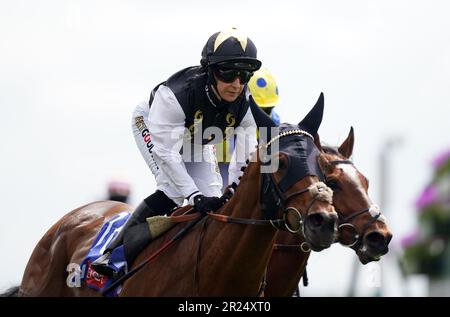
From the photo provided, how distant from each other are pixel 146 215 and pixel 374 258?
1.81 meters

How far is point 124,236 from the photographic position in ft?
29.7

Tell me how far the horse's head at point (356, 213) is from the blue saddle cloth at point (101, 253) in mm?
1727

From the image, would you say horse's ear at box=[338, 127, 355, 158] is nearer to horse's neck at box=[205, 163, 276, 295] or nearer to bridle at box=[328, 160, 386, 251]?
bridle at box=[328, 160, 386, 251]

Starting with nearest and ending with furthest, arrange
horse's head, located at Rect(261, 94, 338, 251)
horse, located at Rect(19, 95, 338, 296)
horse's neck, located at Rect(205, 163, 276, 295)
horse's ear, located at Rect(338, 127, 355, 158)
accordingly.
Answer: horse's head, located at Rect(261, 94, 338, 251) < horse, located at Rect(19, 95, 338, 296) < horse's neck, located at Rect(205, 163, 276, 295) < horse's ear, located at Rect(338, 127, 355, 158)

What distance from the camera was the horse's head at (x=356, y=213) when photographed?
8.66 meters

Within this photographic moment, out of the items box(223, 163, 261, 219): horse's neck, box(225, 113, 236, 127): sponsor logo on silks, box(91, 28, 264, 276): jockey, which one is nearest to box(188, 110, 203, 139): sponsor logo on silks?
box(91, 28, 264, 276): jockey

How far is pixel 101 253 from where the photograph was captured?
9.58 metres

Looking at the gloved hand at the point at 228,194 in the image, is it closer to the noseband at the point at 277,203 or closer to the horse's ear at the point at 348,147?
the noseband at the point at 277,203

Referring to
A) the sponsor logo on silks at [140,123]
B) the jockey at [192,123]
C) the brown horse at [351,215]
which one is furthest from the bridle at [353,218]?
the sponsor logo on silks at [140,123]

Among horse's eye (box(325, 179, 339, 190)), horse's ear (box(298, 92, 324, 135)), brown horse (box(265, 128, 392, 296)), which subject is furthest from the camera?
horse's eye (box(325, 179, 339, 190))

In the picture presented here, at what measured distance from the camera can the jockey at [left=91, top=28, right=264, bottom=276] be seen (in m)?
8.70

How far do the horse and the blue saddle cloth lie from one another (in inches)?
8.7

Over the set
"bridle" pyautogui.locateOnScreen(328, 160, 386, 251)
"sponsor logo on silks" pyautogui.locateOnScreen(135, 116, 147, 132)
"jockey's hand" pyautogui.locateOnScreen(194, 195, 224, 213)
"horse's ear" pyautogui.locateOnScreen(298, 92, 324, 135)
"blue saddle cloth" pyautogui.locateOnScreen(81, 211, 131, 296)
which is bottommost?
"blue saddle cloth" pyautogui.locateOnScreen(81, 211, 131, 296)

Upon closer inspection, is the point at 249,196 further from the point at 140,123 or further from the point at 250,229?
the point at 140,123
